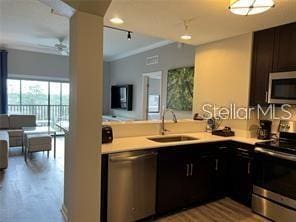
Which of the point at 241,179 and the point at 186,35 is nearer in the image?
the point at 241,179

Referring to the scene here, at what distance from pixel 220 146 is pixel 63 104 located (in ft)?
21.2

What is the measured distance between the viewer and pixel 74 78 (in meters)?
2.14

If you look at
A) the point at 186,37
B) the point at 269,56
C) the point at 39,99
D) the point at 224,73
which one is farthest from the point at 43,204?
the point at 39,99

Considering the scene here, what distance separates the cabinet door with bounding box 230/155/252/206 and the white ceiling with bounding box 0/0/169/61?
339cm

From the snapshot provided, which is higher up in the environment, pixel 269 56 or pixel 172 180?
pixel 269 56

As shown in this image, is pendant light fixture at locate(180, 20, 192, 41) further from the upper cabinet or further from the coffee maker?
the coffee maker

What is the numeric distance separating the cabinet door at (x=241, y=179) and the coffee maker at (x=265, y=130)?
49 centimetres

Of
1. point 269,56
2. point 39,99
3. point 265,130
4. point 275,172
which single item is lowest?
point 275,172

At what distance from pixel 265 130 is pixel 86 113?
101 inches

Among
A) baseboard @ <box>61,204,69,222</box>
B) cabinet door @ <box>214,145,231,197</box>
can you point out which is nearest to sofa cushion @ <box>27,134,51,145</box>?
baseboard @ <box>61,204,69,222</box>

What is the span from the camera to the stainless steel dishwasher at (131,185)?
7.50 feet

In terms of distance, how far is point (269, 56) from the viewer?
3.12 meters

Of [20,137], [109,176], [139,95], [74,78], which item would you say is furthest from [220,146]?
[20,137]

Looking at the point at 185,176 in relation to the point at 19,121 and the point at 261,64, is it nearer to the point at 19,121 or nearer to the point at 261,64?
the point at 261,64
